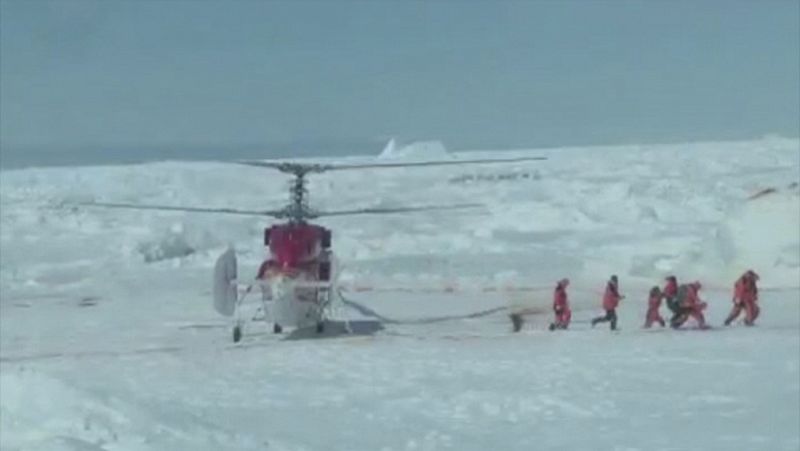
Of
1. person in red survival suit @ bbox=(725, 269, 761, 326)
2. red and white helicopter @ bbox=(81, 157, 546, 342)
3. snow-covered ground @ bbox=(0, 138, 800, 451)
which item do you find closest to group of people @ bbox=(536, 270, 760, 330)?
person in red survival suit @ bbox=(725, 269, 761, 326)

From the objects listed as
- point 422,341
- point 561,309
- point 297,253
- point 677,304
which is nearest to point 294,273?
point 297,253

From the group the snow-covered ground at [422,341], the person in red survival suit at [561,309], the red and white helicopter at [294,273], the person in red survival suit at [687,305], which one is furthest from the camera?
the person in red survival suit at [561,309]

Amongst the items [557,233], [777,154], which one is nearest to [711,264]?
[557,233]

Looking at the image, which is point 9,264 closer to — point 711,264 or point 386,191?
point 711,264

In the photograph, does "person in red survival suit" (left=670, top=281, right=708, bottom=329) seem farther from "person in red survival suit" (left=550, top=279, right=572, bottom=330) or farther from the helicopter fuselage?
the helicopter fuselage

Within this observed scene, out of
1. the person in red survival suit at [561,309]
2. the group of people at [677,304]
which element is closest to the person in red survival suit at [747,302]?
the group of people at [677,304]

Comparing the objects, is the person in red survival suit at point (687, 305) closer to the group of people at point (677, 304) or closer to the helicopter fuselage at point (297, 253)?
the group of people at point (677, 304)

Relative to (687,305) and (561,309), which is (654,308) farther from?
(561,309)

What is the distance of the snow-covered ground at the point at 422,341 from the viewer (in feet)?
34.6

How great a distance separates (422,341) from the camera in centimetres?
1745

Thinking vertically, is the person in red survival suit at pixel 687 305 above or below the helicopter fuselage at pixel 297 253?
below

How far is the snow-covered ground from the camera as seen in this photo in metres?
10.5

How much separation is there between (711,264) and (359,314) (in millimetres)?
7597

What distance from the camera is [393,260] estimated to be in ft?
103
